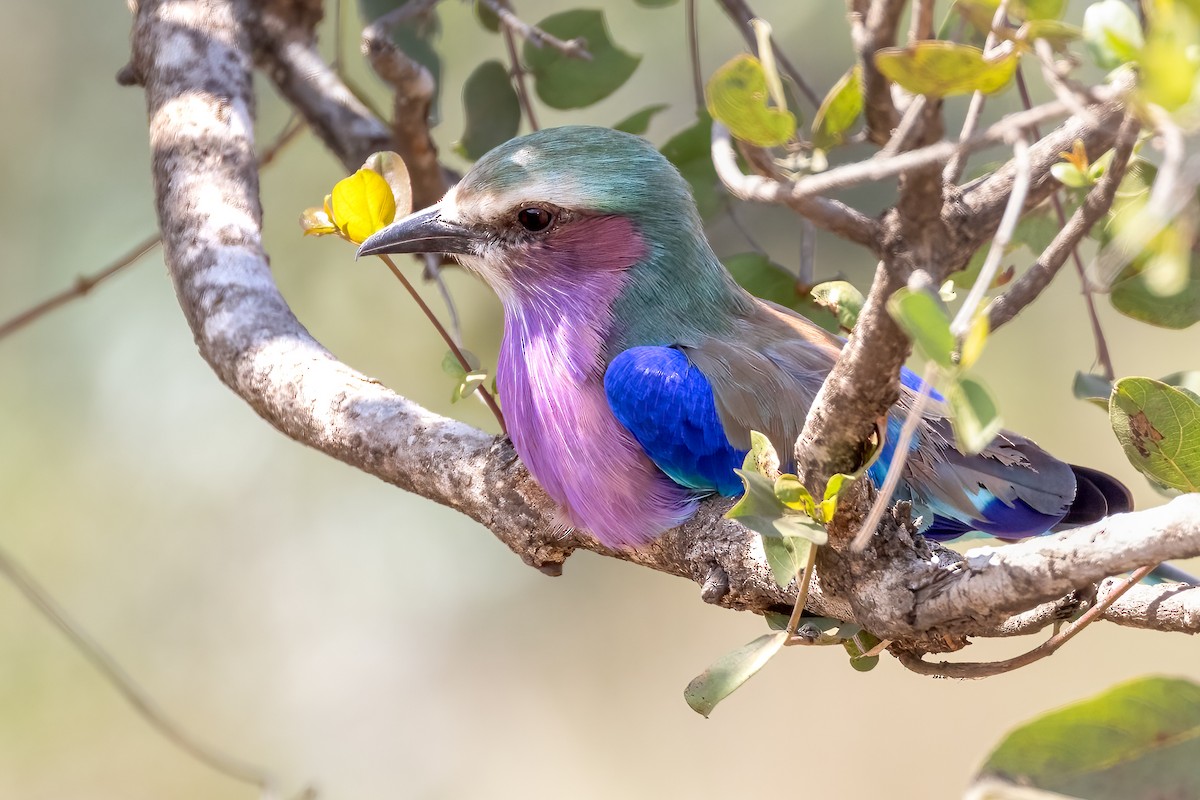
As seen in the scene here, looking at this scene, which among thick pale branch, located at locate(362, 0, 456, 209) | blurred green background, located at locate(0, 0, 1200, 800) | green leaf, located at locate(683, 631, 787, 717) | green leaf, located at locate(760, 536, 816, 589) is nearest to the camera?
green leaf, located at locate(760, 536, 816, 589)

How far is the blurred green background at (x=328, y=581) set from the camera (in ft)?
19.3

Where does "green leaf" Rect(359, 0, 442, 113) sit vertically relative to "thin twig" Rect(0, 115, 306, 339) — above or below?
above

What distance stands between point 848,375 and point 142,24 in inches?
94.6

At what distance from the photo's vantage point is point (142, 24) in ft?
10.0

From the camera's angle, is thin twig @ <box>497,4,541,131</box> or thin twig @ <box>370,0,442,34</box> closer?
thin twig @ <box>370,0,442,34</box>

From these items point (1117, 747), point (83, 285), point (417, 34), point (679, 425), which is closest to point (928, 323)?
point (1117, 747)

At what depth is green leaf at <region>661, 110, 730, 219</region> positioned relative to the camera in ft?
9.37

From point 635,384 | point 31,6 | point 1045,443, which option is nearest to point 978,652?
point 1045,443

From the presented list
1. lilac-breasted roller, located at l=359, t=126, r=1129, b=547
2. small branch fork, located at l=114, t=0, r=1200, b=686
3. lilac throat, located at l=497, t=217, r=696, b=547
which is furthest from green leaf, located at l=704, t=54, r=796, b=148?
lilac throat, located at l=497, t=217, r=696, b=547

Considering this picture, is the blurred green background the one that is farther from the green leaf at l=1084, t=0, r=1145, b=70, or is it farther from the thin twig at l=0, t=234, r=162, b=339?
the green leaf at l=1084, t=0, r=1145, b=70

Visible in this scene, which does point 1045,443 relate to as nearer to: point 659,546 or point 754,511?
point 659,546

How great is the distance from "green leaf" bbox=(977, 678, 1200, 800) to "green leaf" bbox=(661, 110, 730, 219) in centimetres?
170

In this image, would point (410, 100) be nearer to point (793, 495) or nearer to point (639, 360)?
point (639, 360)

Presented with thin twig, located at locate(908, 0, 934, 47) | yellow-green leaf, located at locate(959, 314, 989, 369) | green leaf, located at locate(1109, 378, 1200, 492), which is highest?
thin twig, located at locate(908, 0, 934, 47)
